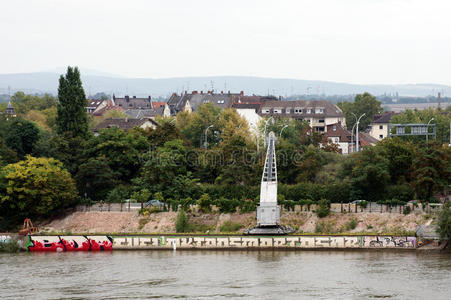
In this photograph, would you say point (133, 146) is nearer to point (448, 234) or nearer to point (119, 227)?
point (119, 227)

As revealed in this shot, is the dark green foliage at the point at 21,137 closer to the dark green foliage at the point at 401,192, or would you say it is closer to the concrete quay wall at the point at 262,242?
the concrete quay wall at the point at 262,242

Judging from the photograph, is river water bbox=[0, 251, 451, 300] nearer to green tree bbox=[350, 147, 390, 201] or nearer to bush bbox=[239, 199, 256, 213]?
bush bbox=[239, 199, 256, 213]

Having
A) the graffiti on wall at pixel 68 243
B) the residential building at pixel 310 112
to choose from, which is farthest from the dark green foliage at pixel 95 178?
the residential building at pixel 310 112

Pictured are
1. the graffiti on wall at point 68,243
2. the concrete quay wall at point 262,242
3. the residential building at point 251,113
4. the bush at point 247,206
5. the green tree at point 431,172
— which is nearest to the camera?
the concrete quay wall at point 262,242

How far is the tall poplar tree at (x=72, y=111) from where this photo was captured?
99750 millimetres

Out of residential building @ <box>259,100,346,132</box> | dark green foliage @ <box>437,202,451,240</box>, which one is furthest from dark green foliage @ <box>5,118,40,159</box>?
dark green foliage @ <box>437,202,451,240</box>

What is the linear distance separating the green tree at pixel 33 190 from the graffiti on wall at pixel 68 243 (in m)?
6.36

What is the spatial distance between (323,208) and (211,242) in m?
12.1

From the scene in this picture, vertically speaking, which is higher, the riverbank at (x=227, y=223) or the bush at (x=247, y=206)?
the bush at (x=247, y=206)

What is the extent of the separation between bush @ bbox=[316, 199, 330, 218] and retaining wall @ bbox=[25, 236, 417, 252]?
21.2 ft

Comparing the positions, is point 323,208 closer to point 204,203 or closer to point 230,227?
point 230,227


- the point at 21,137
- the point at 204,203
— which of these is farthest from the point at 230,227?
the point at 21,137

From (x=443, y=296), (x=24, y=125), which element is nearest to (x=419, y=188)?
(x=443, y=296)

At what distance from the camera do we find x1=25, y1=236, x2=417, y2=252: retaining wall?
68.8 meters
